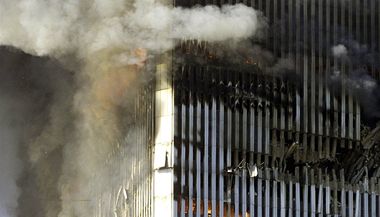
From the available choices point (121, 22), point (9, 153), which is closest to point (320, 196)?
point (121, 22)

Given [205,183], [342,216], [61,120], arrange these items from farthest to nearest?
[61,120]
[342,216]
[205,183]

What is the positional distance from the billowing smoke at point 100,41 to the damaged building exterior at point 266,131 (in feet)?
4.42

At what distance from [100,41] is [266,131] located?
1325 cm

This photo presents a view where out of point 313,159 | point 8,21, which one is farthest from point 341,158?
point 8,21

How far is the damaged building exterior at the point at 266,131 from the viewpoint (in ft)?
352

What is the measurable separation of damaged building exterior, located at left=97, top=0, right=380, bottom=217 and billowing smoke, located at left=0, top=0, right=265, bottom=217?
1348mm

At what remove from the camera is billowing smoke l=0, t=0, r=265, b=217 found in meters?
107

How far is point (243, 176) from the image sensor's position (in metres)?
109

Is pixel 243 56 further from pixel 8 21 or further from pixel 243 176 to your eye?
pixel 8 21

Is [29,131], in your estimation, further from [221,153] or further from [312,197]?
[312,197]

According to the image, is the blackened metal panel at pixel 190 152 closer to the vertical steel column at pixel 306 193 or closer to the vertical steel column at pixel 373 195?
the vertical steel column at pixel 306 193

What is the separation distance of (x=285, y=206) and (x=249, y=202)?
3235mm

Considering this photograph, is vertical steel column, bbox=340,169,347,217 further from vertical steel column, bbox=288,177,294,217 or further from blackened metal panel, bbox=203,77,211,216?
blackened metal panel, bbox=203,77,211,216

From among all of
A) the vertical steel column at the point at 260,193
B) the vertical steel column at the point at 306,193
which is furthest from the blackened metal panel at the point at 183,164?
the vertical steel column at the point at 306,193
